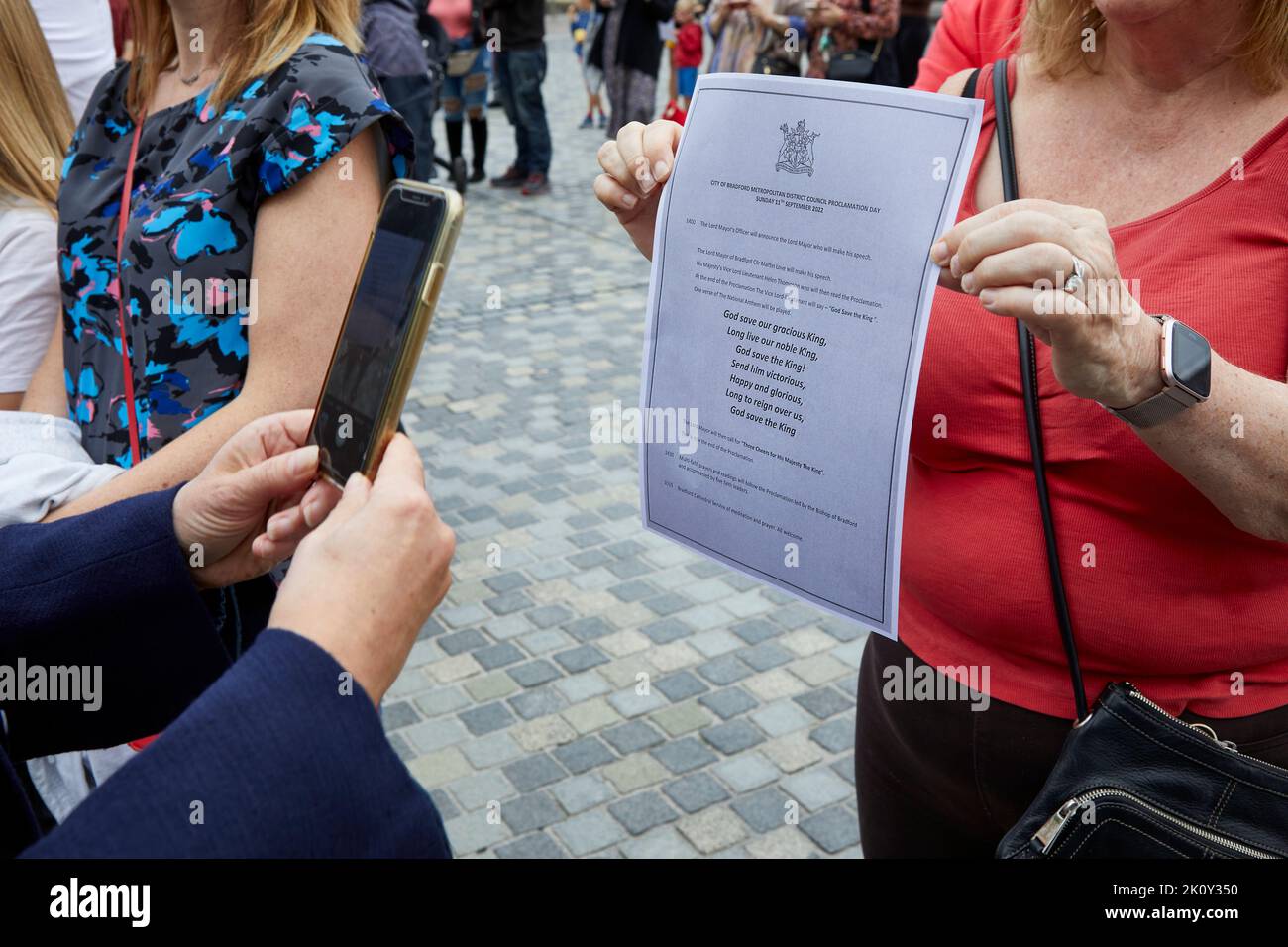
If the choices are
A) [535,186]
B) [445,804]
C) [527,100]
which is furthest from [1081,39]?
[535,186]

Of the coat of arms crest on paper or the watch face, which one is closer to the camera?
the watch face

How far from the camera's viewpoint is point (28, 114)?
2230mm

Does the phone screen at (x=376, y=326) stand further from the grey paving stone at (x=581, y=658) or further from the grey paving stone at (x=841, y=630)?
the grey paving stone at (x=841, y=630)

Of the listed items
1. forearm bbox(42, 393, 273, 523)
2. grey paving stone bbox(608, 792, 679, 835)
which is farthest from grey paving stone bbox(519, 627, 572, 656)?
forearm bbox(42, 393, 273, 523)

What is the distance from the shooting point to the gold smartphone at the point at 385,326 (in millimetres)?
1160

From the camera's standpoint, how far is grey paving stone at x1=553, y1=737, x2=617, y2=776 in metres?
3.24

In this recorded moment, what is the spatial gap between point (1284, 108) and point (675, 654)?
8.78 ft

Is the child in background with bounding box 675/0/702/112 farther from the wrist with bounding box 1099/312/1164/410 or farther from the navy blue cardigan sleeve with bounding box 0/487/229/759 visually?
the wrist with bounding box 1099/312/1164/410

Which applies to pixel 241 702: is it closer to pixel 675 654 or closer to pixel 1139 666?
pixel 1139 666

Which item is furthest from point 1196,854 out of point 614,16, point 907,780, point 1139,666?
point 614,16

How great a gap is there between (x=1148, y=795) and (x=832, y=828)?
1868 mm

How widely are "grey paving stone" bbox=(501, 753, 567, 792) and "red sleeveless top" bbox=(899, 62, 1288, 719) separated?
1.94 metres

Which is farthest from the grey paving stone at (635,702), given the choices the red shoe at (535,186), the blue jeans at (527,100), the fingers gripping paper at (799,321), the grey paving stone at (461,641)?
the red shoe at (535,186)

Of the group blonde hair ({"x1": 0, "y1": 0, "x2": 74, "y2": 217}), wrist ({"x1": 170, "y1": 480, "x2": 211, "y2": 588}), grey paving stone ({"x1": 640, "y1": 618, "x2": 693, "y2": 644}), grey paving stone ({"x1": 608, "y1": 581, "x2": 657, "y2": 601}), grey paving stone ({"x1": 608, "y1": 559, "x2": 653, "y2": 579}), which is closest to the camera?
wrist ({"x1": 170, "y1": 480, "x2": 211, "y2": 588})
